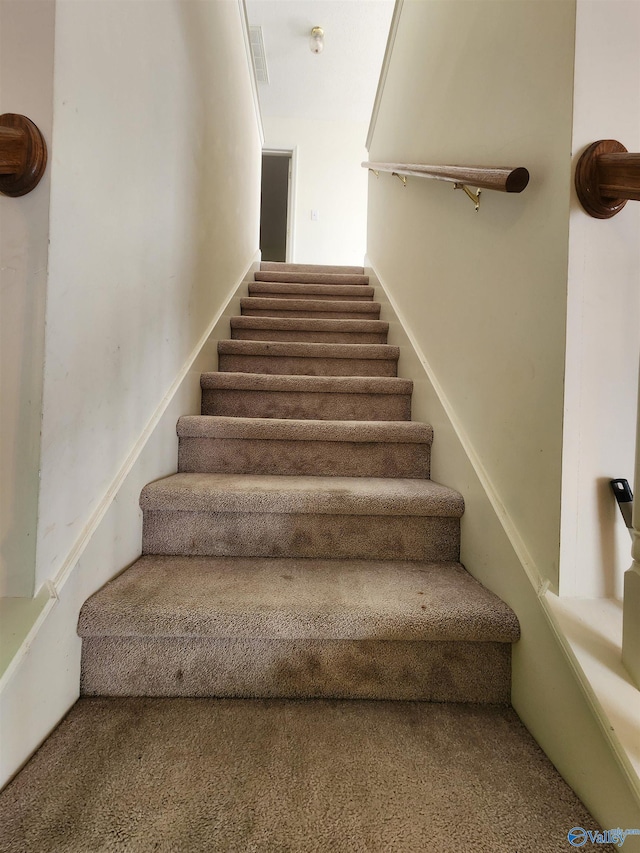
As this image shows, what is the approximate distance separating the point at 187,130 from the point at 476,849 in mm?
1963

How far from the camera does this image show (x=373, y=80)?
163 inches

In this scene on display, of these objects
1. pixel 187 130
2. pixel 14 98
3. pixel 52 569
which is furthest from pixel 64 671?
pixel 187 130

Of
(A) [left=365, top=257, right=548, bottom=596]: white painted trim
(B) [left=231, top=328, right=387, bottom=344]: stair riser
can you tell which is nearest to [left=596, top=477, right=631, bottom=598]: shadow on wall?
(A) [left=365, top=257, right=548, bottom=596]: white painted trim

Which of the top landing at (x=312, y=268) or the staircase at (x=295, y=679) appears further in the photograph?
the top landing at (x=312, y=268)

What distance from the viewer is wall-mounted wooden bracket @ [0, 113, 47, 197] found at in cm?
66

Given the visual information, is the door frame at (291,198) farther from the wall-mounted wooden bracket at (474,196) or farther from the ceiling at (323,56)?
the wall-mounted wooden bracket at (474,196)

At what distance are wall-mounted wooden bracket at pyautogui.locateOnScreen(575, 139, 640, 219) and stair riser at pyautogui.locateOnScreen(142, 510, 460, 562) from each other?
0.79 metres

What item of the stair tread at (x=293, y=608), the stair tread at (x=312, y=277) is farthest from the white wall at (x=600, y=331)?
the stair tread at (x=312, y=277)

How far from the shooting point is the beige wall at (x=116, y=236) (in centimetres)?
75

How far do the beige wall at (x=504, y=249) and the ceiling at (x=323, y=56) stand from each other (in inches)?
98.2

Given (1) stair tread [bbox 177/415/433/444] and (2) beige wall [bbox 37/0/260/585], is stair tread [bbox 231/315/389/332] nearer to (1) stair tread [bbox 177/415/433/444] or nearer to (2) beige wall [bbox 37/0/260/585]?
(2) beige wall [bbox 37/0/260/585]

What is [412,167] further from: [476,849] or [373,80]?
[373,80]

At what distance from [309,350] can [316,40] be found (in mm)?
3574

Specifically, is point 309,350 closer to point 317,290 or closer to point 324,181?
A: point 317,290
